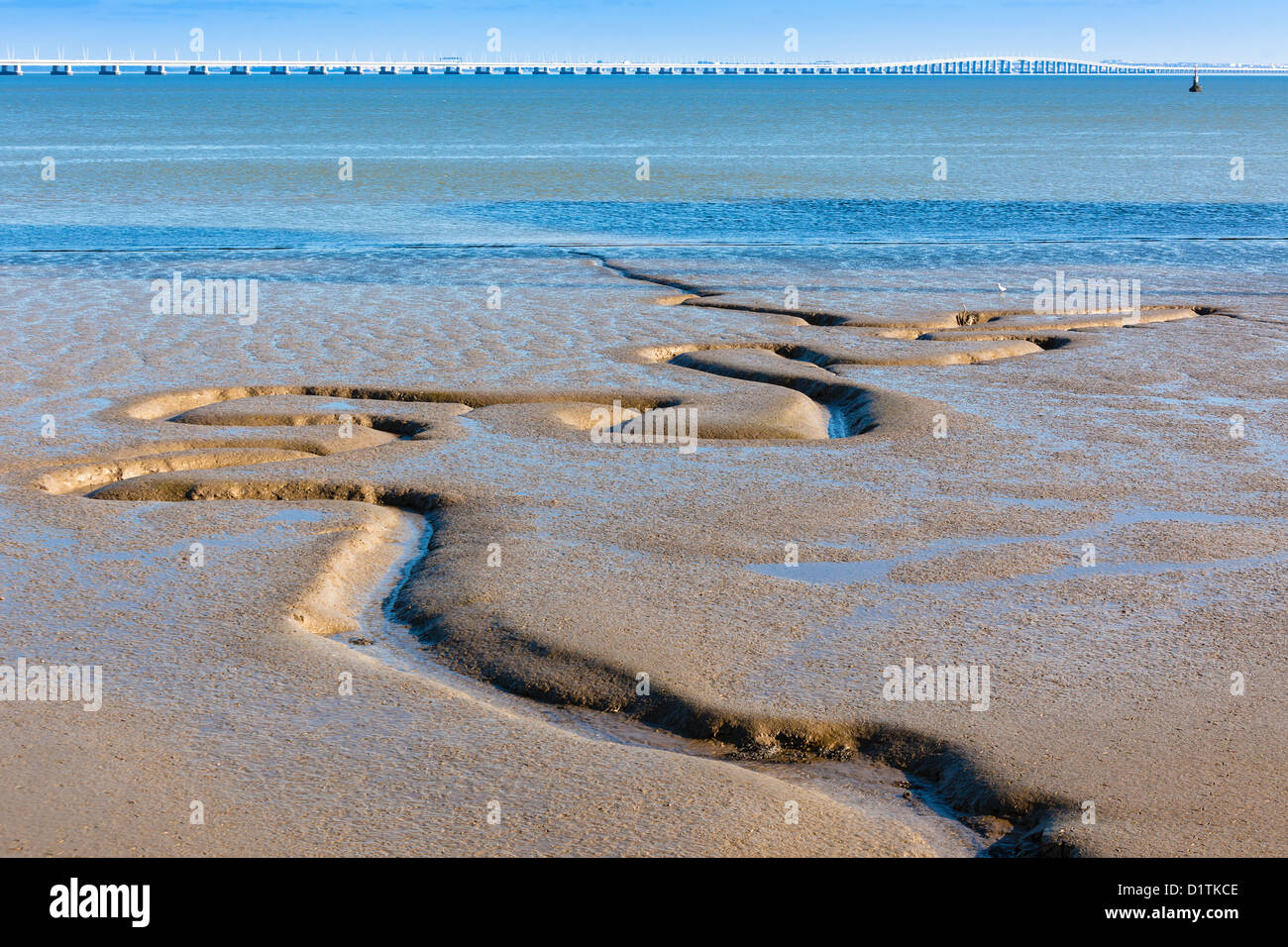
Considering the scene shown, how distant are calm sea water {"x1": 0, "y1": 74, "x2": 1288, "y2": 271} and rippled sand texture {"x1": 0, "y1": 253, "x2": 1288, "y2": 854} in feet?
30.0

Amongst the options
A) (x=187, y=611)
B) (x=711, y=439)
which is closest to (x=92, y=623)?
(x=187, y=611)

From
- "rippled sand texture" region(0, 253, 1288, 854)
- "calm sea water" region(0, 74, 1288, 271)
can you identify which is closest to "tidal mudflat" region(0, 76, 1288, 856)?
"rippled sand texture" region(0, 253, 1288, 854)

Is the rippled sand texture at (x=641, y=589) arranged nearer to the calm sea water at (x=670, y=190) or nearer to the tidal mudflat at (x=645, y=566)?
the tidal mudflat at (x=645, y=566)

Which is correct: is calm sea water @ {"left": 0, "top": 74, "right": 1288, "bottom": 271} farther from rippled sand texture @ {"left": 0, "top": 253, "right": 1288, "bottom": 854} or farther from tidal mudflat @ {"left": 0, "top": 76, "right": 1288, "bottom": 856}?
rippled sand texture @ {"left": 0, "top": 253, "right": 1288, "bottom": 854}

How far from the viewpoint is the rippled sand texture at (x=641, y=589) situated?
12.7 feet

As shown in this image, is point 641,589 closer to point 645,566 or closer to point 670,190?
point 645,566

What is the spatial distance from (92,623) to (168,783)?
1565 millimetres

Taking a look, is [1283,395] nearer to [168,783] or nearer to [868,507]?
[868,507]

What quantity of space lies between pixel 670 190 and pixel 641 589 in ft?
83.7

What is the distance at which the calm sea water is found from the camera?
67.4 ft

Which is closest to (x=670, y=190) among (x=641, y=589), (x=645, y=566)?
(x=645, y=566)

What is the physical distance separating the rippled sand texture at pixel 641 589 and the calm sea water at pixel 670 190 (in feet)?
30.0

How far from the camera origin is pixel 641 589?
5.62 meters
